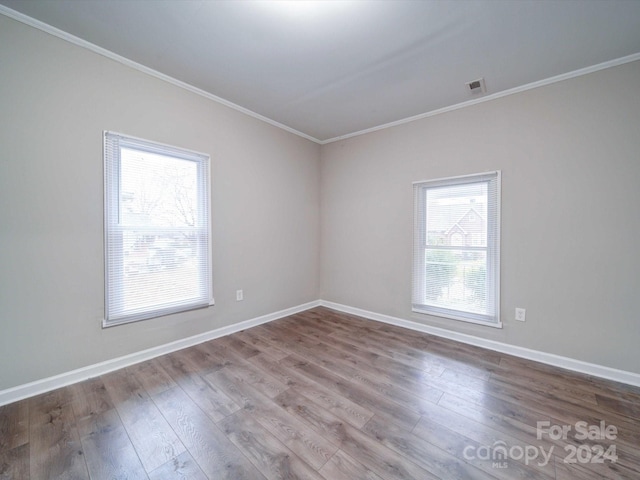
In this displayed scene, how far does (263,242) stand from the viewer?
11.5 ft

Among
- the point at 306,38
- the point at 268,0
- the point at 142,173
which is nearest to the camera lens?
the point at 268,0

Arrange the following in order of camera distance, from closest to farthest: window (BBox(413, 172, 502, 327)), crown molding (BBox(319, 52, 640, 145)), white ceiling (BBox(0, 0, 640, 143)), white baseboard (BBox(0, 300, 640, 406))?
white ceiling (BBox(0, 0, 640, 143))
white baseboard (BBox(0, 300, 640, 406))
crown molding (BBox(319, 52, 640, 145))
window (BBox(413, 172, 502, 327))

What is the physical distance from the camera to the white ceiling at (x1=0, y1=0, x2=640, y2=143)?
1.75 m

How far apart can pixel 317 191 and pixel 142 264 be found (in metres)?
2.68

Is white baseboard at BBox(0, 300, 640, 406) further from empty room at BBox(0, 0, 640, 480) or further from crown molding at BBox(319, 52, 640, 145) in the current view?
crown molding at BBox(319, 52, 640, 145)

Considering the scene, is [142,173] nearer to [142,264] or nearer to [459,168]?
[142,264]

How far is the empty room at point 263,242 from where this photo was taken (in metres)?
1.60

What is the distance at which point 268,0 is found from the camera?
170 cm

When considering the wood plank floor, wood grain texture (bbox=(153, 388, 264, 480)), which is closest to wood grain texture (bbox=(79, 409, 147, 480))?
the wood plank floor

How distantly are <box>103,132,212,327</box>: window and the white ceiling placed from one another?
32.1 inches

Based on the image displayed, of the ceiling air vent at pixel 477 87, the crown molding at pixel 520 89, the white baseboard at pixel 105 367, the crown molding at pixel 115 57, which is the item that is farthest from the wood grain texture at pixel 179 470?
the crown molding at pixel 520 89

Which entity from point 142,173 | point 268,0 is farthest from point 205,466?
point 268,0

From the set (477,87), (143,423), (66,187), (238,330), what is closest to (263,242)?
(238,330)

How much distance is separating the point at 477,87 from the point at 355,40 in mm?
→ 1428
